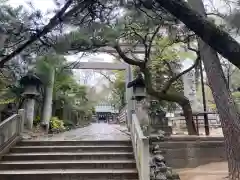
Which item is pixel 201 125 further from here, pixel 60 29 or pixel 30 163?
pixel 60 29

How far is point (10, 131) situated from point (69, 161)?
1.82 m

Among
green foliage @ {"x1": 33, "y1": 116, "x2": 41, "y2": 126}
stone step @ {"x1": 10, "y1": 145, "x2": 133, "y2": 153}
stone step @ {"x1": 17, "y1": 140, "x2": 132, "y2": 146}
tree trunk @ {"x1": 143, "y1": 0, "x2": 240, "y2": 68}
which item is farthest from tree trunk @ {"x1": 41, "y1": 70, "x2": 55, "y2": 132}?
tree trunk @ {"x1": 143, "y1": 0, "x2": 240, "y2": 68}

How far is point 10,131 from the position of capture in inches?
264

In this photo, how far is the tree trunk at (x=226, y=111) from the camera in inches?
182

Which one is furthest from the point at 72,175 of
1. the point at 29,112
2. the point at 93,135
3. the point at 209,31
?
the point at 29,112

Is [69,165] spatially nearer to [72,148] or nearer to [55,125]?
[72,148]

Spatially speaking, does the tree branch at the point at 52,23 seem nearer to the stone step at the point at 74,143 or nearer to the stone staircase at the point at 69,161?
the stone staircase at the point at 69,161

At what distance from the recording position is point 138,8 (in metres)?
3.70

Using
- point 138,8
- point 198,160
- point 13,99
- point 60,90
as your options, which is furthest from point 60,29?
point 60,90

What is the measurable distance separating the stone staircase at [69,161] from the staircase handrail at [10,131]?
0.16 meters

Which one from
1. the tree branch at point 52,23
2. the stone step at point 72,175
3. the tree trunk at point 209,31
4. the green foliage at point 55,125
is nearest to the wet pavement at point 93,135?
the green foliage at point 55,125

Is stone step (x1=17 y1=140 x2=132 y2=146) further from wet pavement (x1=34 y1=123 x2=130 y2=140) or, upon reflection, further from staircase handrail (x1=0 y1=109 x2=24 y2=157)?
→ wet pavement (x1=34 y1=123 x2=130 y2=140)

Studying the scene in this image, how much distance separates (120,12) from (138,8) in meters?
0.41

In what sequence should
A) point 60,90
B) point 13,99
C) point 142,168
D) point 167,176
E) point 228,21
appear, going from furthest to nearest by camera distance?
point 60,90, point 13,99, point 167,176, point 142,168, point 228,21
